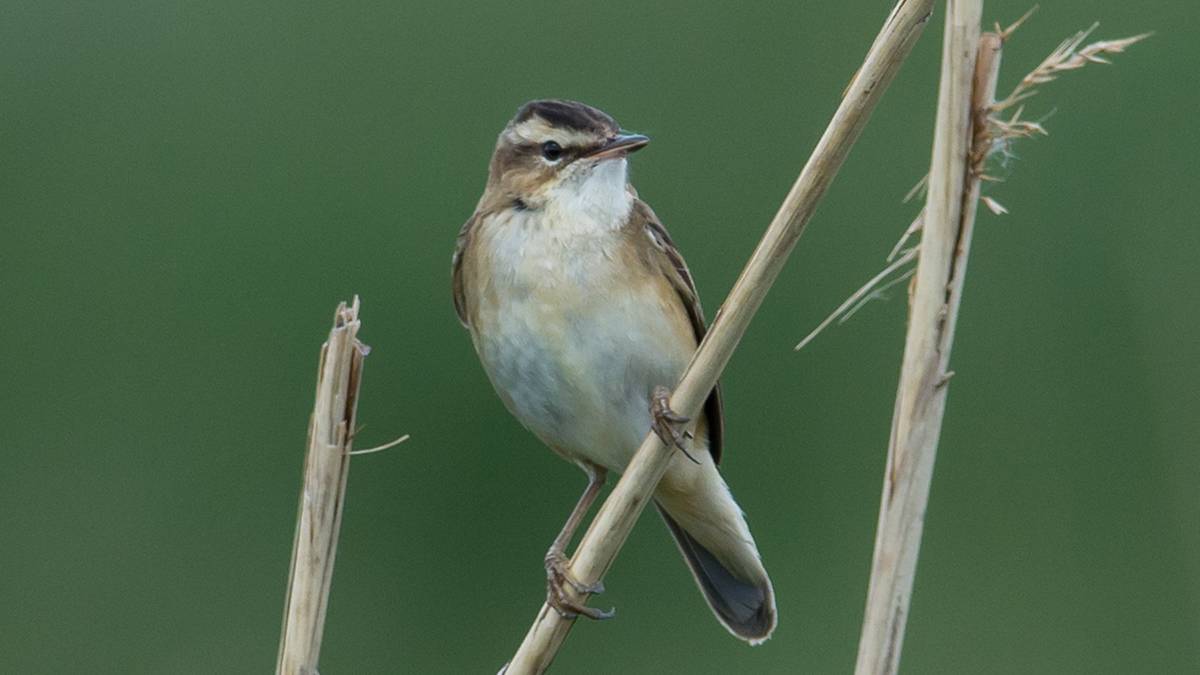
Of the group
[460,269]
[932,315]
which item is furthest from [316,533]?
[460,269]

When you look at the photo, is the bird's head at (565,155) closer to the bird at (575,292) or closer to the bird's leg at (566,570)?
the bird at (575,292)

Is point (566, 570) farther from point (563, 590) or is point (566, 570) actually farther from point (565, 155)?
point (565, 155)

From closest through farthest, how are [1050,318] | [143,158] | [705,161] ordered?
[1050,318]
[705,161]
[143,158]

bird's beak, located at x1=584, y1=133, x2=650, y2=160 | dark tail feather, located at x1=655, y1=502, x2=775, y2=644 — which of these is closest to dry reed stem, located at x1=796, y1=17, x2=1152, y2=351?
bird's beak, located at x1=584, y1=133, x2=650, y2=160

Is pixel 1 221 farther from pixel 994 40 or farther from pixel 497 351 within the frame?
pixel 994 40

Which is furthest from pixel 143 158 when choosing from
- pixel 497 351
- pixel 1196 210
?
pixel 1196 210

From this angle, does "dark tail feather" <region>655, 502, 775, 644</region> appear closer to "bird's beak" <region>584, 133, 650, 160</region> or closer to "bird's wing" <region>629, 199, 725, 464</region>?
"bird's wing" <region>629, 199, 725, 464</region>
